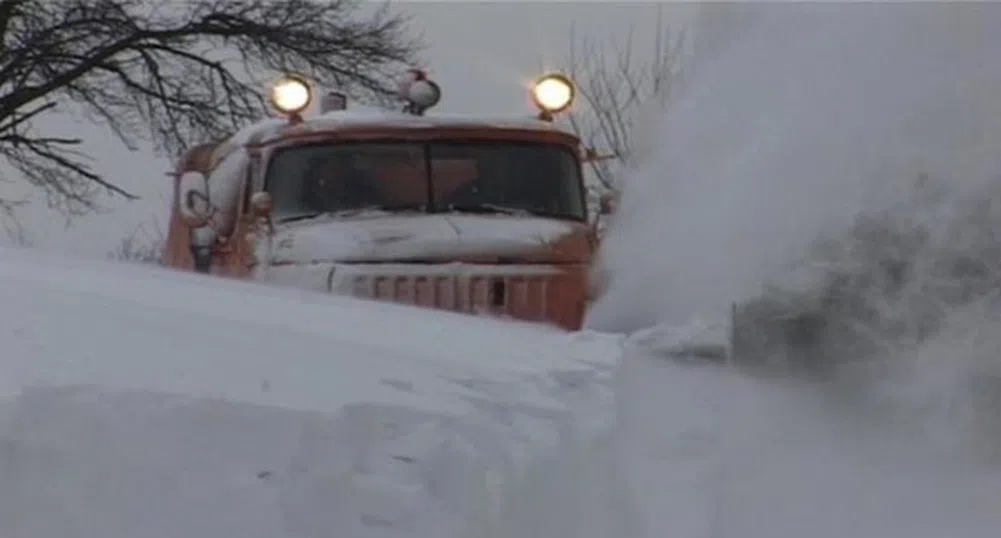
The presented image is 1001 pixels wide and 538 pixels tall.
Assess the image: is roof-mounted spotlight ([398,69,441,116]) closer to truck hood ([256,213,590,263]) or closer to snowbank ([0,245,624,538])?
truck hood ([256,213,590,263])

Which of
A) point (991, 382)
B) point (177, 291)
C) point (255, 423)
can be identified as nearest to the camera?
point (255, 423)

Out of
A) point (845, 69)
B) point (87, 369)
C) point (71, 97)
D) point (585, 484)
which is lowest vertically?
point (585, 484)

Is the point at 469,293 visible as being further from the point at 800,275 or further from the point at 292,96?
the point at 800,275

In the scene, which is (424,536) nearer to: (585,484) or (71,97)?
(585,484)

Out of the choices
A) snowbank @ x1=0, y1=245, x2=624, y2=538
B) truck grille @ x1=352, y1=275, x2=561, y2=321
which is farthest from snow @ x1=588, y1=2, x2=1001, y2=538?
truck grille @ x1=352, y1=275, x2=561, y2=321

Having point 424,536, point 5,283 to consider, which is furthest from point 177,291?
point 424,536

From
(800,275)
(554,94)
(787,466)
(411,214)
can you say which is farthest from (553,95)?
(787,466)

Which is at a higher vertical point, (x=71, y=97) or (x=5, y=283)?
(x=71, y=97)

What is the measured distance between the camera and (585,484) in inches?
138

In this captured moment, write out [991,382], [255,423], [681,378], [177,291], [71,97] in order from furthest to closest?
[71,97] < [177,291] < [681,378] < [991,382] < [255,423]

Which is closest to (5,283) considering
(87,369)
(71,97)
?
(87,369)

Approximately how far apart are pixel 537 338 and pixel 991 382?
158cm

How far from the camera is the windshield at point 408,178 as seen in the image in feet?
27.5

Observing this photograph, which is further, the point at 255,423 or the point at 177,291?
the point at 177,291
